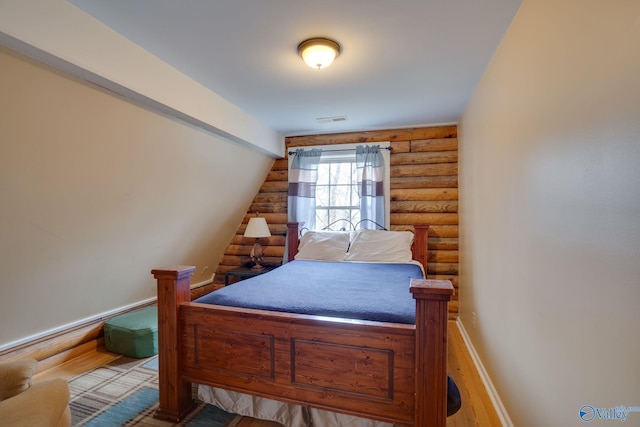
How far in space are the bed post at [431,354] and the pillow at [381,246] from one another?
6.23 ft

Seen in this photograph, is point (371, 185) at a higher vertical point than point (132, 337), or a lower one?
higher

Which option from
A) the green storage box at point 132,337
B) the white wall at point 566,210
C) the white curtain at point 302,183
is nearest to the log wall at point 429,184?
the white curtain at point 302,183

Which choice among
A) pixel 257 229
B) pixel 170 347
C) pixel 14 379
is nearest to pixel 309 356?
pixel 170 347

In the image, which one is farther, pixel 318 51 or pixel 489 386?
pixel 489 386

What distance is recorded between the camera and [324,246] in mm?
3527

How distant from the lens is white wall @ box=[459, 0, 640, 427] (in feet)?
2.71

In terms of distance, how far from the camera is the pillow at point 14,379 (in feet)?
4.01

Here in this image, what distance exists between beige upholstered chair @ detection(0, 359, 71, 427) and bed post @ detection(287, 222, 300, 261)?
268 centimetres

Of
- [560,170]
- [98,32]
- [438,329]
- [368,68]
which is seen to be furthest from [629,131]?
[98,32]

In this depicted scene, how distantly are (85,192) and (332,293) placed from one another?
188 cm

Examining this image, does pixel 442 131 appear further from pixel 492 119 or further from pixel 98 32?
pixel 98 32

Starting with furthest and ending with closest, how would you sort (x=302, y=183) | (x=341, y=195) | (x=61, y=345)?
(x=341, y=195), (x=302, y=183), (x=61, y=345)

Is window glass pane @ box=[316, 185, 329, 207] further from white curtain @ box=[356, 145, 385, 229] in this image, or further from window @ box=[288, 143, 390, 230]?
white curtain @ box=[356, 145, 385, 229]

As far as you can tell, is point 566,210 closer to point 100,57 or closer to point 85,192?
point 100,57
